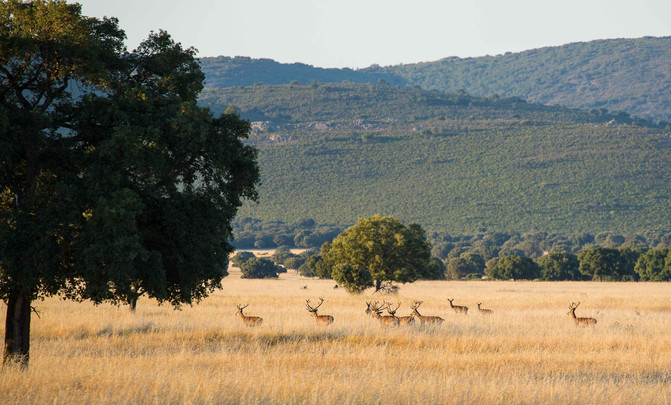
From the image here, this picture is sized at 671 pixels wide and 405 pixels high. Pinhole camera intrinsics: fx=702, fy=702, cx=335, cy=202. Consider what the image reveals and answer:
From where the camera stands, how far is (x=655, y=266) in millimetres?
75125

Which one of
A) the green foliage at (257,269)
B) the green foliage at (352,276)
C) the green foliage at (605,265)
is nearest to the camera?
the green foliage at (352,276)

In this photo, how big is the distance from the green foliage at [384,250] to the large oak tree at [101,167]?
1107 inches

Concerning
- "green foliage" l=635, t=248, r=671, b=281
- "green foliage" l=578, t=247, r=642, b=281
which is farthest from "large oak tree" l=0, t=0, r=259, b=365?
"green foliage" l=635, t=248, r=671, b=281

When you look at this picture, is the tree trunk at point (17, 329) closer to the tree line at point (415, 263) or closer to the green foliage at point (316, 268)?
the tree line at point (415, 263)

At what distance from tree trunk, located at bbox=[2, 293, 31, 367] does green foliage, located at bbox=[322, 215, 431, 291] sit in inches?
1146

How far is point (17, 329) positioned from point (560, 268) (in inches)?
2938

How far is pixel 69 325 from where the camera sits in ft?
Answer: 72.7

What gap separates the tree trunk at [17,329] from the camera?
14109 millimetres

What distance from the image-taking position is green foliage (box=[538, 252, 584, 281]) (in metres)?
81.6

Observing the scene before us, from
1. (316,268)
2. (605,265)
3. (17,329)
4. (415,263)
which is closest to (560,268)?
(605,265)

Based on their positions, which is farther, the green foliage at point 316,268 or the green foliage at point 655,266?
the green foliage at point 655,266

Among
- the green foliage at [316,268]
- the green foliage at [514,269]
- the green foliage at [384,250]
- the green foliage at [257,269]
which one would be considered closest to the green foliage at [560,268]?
the green foliage at [514,269]

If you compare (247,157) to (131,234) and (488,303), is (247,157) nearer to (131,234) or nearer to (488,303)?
(131,234)

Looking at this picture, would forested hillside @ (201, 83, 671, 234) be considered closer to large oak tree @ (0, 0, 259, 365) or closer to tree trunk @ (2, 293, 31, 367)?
large oak tree @ (0, 0, 259, 365)
